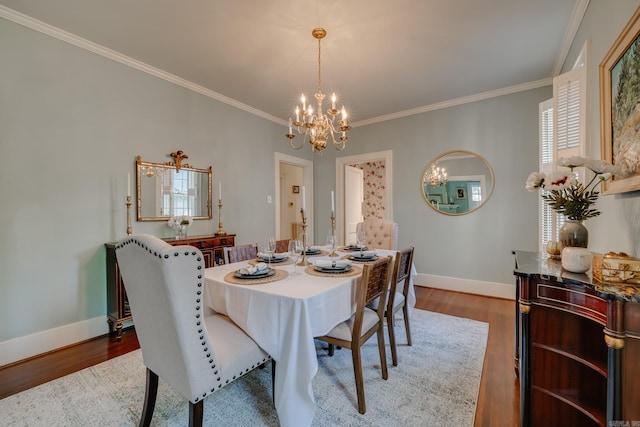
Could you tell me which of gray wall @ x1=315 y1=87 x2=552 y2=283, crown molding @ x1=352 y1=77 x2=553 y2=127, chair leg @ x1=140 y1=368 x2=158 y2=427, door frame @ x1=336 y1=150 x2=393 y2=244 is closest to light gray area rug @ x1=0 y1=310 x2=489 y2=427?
chair leg @ x1=140 y1=368 x2=158 y2=427

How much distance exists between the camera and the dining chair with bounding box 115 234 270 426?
1064mm

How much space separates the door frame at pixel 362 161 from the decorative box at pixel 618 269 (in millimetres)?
3283

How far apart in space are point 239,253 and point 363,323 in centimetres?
124

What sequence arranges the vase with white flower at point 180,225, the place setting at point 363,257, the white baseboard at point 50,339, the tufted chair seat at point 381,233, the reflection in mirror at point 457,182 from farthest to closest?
the reflection in mirror at point 457,182 → the tufted chair seat at point 381,233 → the vase with white flower at point 180,225 → the place setting at point 363,257 → the white baseboard at point 50,339

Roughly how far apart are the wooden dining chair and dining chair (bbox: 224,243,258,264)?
126 centimetres

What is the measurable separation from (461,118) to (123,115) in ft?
13.5

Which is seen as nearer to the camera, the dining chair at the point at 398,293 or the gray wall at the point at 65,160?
the dining chair at the point at 398,293

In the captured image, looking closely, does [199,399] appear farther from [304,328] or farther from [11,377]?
[11,377]

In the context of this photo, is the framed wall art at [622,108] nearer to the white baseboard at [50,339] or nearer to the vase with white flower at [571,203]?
the vase with white flower at [571,203]

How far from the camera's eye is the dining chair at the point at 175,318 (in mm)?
1064

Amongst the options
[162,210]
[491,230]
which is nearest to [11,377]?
[162,210]

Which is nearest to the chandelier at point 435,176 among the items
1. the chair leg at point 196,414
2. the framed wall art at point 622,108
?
the framed wall art at point 622,108

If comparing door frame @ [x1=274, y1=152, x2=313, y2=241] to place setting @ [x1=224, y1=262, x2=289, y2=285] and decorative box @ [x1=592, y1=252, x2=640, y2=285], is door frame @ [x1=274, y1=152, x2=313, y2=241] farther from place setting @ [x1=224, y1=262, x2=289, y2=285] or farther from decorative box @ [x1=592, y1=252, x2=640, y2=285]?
decorative box @ [x1=592, y1=252, x2=640, y2=285]

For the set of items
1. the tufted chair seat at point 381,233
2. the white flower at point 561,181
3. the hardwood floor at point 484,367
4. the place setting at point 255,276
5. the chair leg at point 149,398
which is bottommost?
the hardwood floor at point 484,367
